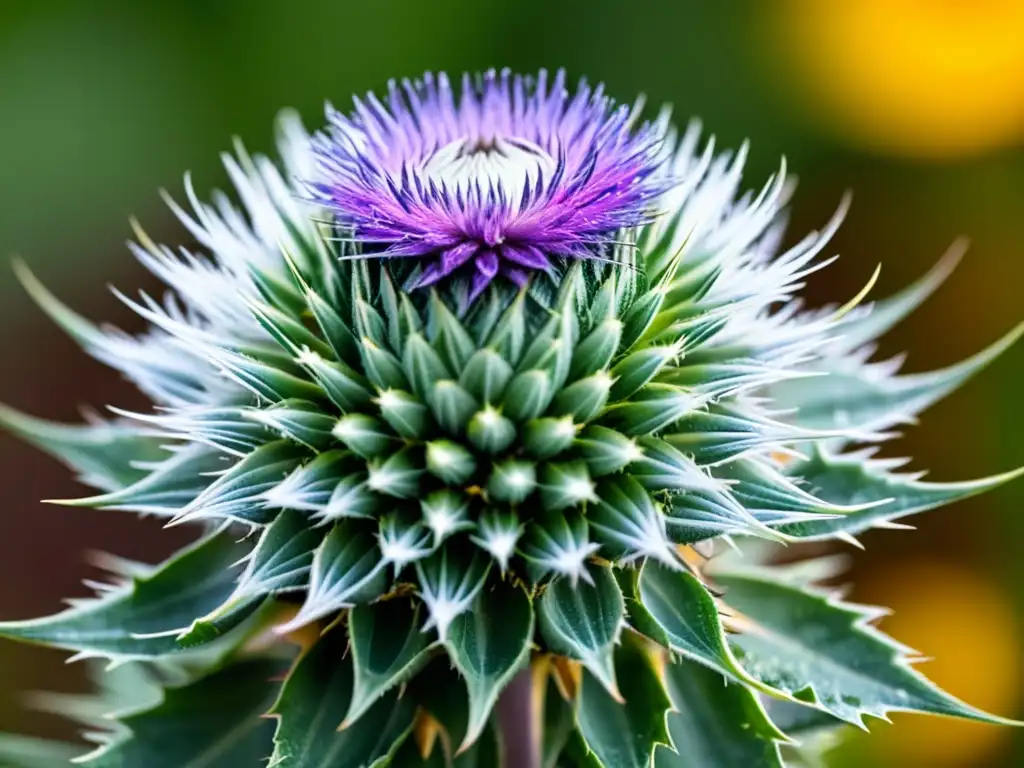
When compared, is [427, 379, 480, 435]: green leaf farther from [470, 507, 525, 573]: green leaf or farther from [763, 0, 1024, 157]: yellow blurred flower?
[763, 0, 1024, 157]: yellow blurred flower

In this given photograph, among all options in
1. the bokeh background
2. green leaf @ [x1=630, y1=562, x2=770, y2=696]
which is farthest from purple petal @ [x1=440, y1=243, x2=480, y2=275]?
the bokeh background

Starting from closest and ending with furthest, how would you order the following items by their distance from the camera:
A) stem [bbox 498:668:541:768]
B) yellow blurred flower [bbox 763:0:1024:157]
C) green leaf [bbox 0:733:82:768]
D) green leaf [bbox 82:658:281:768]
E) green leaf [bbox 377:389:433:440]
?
1. green leaf [bbox 377:389:433:440]
2. stem [bbox 498:668:541:768]
3. green leaf [bbox 82:658:281:768]
4. green leaf [bbox 0:733:82:768]
5. yellow blurred flower [bbox 763:0:1024:157]

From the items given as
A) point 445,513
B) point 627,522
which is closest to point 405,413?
point 445,513

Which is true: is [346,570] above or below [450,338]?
below

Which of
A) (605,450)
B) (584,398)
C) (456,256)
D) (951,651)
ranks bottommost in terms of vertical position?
(605,450)

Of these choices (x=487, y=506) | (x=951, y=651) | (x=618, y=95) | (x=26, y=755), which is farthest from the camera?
(x=618, y=95)

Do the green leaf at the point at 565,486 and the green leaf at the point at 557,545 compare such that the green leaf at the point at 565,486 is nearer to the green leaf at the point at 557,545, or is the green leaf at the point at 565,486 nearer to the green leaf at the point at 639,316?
the green leaf at the point at 557,545

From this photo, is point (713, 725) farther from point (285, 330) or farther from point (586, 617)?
point (285, 330)
